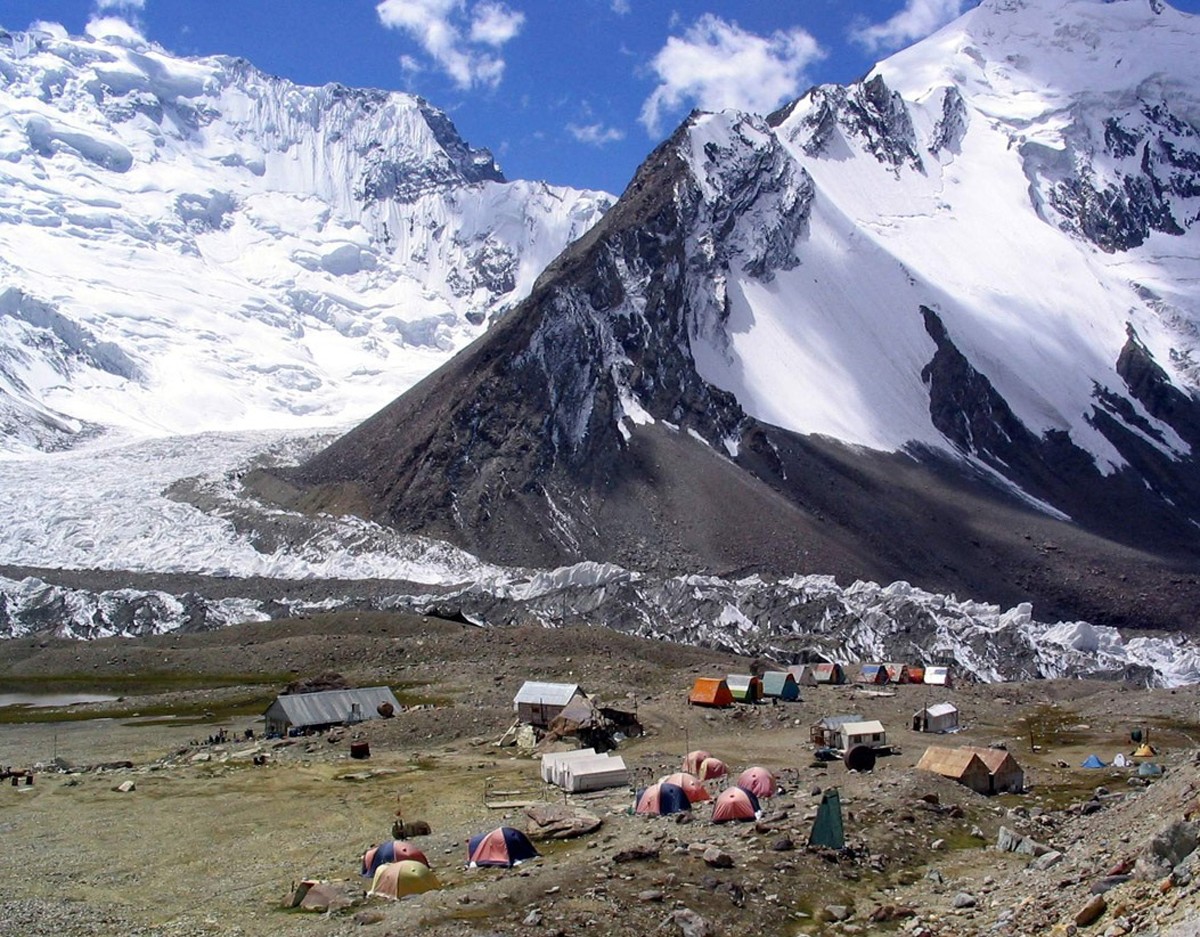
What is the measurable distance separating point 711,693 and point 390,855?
31669 millimetres

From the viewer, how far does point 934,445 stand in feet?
529

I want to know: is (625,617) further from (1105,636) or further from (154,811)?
(154,811)

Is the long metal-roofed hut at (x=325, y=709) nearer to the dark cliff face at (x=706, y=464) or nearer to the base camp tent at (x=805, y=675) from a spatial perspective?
the base camp tent at (x=805, y=675)

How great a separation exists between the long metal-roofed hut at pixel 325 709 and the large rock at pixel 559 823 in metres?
24.7

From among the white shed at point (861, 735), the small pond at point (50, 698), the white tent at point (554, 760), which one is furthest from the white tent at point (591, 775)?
the small pond at point (50, 698)

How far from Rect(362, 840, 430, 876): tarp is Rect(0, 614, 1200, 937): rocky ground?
0.49 metres

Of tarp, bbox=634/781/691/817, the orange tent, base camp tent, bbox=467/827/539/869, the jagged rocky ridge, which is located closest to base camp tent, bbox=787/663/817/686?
the jagged rocky ridge

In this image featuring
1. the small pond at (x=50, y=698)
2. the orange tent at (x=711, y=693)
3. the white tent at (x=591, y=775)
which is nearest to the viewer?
the white tent at (x=591, y=775)

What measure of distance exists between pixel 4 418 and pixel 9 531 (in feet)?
205

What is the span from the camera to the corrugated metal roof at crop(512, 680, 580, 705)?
51.2 m

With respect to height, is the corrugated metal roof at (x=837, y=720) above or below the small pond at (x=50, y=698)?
above

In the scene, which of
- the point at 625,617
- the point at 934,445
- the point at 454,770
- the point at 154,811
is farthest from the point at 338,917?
the point at 934,445

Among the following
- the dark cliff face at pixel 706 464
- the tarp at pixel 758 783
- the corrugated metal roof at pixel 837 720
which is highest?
the dark cliff face at pixel 706 464

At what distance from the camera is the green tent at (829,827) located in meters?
26.1
